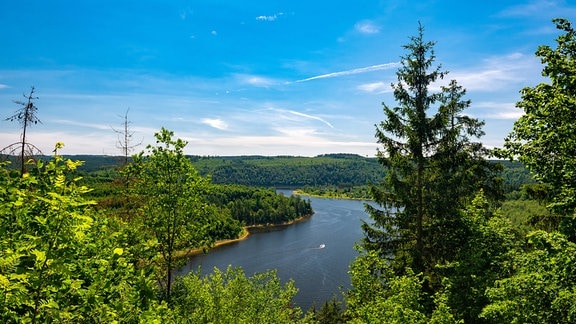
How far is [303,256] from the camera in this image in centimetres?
8369

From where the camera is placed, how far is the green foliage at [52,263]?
14.2ft

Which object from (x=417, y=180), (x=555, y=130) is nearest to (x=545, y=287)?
(x=555, y=130)

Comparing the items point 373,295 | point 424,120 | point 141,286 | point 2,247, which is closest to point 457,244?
point 373,295

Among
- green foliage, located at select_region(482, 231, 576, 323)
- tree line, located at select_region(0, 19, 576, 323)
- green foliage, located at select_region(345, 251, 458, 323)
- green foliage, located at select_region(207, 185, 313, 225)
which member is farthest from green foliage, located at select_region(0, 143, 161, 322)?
green foliage, located at select_region(207, 185, 313, 225)

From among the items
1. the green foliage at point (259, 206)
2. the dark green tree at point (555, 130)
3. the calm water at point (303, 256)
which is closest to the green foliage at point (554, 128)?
the dark green tree at point (555, 130)

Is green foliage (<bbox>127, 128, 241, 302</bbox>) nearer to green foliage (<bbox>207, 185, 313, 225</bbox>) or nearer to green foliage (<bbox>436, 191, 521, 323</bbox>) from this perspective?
green foliage (<bbox>436, 191, 521, 323</bbox>)

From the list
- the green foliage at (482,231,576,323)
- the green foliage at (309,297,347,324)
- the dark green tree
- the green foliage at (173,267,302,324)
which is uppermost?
the dark green tree

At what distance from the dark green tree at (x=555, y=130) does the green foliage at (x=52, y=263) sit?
9.39 meters

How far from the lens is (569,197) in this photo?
8.86 meters

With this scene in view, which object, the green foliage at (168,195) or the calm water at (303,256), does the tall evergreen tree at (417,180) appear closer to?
the green foliage at (168,195)

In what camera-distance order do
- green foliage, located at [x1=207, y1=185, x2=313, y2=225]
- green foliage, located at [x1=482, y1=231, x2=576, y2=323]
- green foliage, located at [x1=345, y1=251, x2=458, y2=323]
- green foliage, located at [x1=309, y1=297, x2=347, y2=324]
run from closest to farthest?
green foliage, located at [x1=482, y1=231, x2=576, y2=323] < green foliage, located at [x1=345, y1=251, x2=458, y2=323] < green foliage, located at [x1=309, y1=297, x2=347, y2=324] < green foliage, located at [x1=207, y1=185, x2=313, y2=225]

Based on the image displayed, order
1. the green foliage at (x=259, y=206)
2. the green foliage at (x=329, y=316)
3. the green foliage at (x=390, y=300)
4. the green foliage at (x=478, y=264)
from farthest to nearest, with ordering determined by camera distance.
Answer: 1. the green foliage at (x=259, y=206)
2. the green foliage at (x=329, y=316)
3. the green foliage at (x=478, y=264)
4. the green foliage at (x=390, y=300)

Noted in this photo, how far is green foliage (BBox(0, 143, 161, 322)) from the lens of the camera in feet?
14.2

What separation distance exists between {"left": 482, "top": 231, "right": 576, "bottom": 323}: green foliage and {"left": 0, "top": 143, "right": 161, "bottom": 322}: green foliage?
906 centimetres
